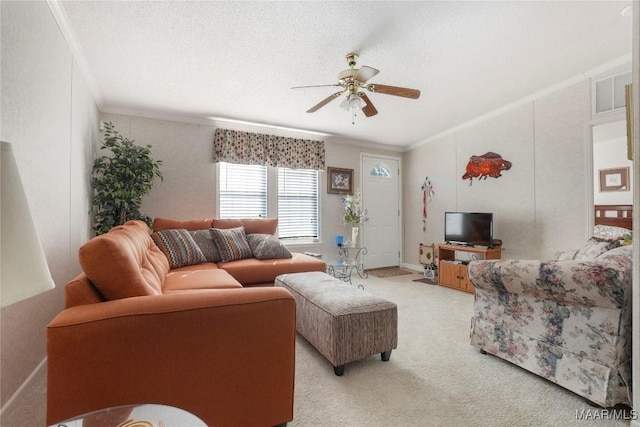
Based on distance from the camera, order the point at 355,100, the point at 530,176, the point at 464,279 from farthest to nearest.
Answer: the point at 464,279, the point at 530,176, the point at 355,100

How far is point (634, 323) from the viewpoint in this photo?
132 centimetres

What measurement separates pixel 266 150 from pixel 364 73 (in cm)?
252

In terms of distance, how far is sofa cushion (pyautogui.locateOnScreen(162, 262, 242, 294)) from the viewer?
220 cm

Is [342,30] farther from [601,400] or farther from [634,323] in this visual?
[601,400]

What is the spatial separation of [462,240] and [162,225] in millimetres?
4197

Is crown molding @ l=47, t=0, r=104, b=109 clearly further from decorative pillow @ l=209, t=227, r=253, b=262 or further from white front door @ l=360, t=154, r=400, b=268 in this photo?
white front door @ l=360, t=154, r=400, b=268

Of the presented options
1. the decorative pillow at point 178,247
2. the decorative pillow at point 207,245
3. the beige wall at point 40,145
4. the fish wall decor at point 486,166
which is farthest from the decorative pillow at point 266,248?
the fish wall decor at point 486,166

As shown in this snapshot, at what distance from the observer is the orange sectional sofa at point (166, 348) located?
993 millimetres

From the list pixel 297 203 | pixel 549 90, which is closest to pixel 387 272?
pixel 297 203

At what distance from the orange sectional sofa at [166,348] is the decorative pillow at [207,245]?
6.72 ft

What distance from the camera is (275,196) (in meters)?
4.62

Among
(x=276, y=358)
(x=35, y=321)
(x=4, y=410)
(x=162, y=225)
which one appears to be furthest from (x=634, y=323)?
(x=162, y=225)

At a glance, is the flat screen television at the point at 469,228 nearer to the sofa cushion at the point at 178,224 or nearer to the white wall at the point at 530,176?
the white wall at the point at 530,176

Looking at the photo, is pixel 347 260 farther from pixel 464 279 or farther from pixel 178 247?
pixel 178 247
